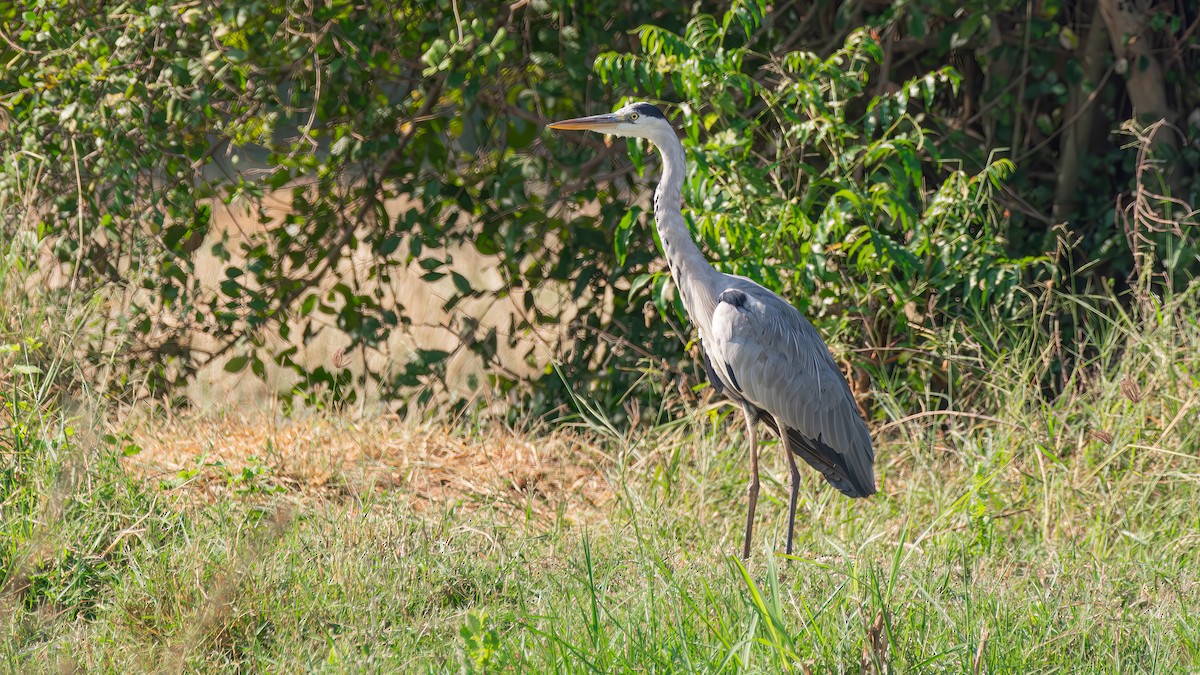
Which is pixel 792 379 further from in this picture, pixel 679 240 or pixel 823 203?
pixel 823 203

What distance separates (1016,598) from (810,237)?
5.58 feet

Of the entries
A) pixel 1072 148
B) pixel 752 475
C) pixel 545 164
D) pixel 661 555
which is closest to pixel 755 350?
pixel 752 475

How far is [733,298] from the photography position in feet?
13.8

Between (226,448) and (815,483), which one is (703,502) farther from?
(226,448)

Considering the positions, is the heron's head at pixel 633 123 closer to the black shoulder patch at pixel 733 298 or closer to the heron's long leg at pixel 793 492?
the black shoulder patch at pixel 733 298

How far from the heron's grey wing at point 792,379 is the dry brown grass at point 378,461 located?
0.82m

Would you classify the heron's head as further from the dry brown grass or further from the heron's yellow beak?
the dry brown grass

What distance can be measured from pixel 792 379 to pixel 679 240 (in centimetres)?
62

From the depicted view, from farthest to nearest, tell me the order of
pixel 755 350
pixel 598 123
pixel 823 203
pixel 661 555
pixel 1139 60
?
pixel 1139 60 < pixel 823 203 < pixel 598 123 < pixel 755 350 < pixel 661 555

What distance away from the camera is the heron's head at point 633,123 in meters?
4.24

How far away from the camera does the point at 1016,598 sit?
11.4 feet

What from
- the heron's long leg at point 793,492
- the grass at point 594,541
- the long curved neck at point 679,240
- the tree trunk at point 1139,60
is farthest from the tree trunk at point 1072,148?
the long curved neck at point 679,240

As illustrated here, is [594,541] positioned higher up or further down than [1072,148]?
further down

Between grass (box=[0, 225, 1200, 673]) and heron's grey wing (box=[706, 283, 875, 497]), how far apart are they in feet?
0.89
